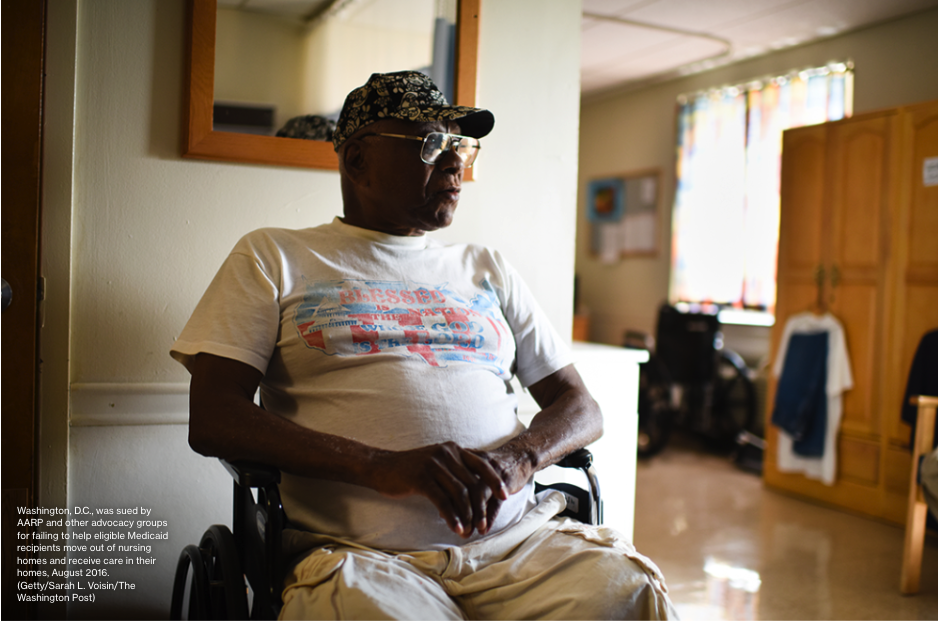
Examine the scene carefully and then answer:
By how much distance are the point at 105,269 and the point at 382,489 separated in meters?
0.94

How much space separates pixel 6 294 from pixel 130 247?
0.87 feet

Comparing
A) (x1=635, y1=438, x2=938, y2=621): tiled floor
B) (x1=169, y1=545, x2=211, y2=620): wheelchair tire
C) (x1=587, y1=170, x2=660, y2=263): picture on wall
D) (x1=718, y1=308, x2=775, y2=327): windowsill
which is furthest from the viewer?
(x1=587, y1=170, x2=660, y2=263): picture on wall

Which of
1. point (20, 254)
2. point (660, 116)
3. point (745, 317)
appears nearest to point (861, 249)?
point (745, 317)

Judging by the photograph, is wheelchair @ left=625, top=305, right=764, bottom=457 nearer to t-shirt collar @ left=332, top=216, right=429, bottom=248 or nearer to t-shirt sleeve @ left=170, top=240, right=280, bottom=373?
t-shirt collar @ left=332, top=216, right=429, bottom=248

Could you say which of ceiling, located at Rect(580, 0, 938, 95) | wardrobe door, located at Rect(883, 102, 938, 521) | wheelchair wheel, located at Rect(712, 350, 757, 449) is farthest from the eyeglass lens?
wheelchair wheel, located at Rect(712, 350, 757, 449)

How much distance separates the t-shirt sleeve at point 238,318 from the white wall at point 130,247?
439mm

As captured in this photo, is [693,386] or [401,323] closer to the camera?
[401,323]

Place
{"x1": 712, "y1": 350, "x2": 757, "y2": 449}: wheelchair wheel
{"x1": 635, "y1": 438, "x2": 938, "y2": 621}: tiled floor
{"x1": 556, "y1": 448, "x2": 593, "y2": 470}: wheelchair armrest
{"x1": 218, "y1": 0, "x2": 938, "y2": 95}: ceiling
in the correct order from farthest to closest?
{"x1": 712, "y1": 350, "x2": 757, "y2": 449}: wheelchair wheel
{"x1": 218, "y1": 0, "x2": 938, "y2": 95}: ceiling
{"x1": 635, "y1": 438, "x2": 938, "y2": 621}: tiled floor
{"x1": 556, "y1": 448, "x2": 593, "y2": 470}: wheelchair armrest

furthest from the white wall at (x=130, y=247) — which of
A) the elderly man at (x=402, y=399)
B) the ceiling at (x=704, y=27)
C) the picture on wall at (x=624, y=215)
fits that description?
the picture on wall at (x=624, y=215)

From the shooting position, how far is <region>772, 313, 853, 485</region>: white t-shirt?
11.2ft

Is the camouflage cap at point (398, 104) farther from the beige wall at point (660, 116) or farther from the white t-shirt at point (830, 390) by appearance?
the beige wall at point (660, 116)

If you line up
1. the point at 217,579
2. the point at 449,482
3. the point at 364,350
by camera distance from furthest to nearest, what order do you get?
the point at 364,350
the point at 217,579
the point at 449,482

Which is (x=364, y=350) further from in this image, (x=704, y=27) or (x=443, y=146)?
(x=704, y=27)

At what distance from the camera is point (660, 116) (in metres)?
5.51
